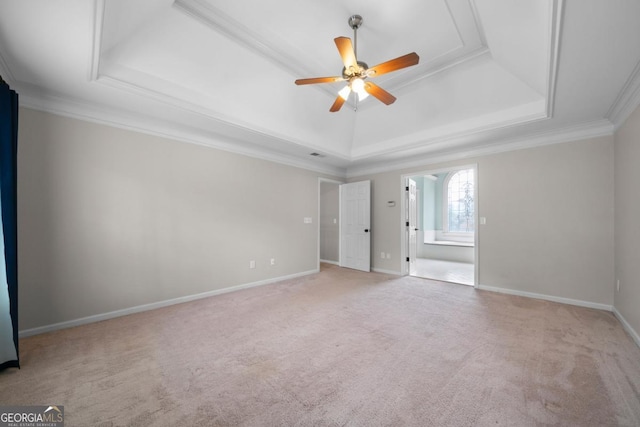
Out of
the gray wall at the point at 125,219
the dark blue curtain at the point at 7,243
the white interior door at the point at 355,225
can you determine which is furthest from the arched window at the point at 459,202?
the dark blue curtain at the point at 7,243

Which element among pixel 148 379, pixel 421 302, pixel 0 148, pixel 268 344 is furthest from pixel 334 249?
pixel 0 148

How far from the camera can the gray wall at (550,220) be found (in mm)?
3352

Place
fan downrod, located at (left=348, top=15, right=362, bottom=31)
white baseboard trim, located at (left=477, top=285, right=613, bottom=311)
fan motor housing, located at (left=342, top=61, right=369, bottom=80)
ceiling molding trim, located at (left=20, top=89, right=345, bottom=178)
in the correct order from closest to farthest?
fan motor housing, located at (left=342, top=61, right=369, bottom=80) → fan downrod, located at (left=348, top=15, right=362, bottom=31) → ceiling molding trim, located at (left=20, top=89, right=345, bottom=178) → white baseboard trim, located at (left=477, top=285, right=613, bottom=311)

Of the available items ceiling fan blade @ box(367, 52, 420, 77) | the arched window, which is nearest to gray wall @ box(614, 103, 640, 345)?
ceiling fan blade @ box(367, 52, 420, 77)

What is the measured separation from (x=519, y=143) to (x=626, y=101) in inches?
50.9

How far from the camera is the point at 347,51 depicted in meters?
2.13

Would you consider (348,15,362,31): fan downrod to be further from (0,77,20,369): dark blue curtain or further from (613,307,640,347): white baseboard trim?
(613,307,640,347): white baseboard trim

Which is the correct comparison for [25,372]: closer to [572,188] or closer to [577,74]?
[577,74]

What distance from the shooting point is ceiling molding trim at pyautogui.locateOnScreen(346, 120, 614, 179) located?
11.1ft

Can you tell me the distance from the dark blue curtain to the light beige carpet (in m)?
0.24

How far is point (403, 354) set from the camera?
7.40ft

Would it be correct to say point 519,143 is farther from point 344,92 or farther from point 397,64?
point 344,92

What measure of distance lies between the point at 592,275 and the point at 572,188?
123 centimetres

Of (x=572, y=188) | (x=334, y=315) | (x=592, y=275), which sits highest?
(x=572, y=188)
